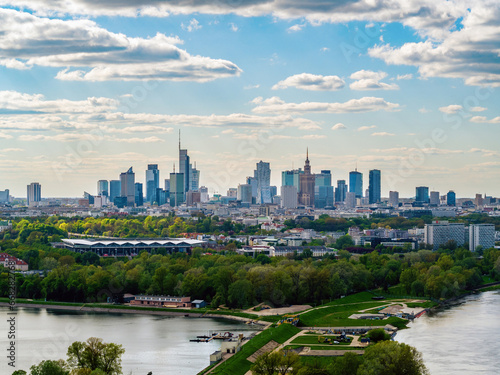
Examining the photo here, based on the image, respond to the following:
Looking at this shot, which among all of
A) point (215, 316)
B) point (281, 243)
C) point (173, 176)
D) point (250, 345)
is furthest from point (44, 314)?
point (173, 176)

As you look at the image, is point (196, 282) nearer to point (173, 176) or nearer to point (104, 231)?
point (104, 231)

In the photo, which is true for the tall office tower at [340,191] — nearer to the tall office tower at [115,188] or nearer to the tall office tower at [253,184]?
the tall office tower at [253,184]

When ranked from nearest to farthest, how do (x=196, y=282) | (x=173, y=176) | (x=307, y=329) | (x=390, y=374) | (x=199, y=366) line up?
(x=390, y=374)
(x=199, y=366)
(x=307, y=329)
(x=196, y=282)
(x=173, y=176)

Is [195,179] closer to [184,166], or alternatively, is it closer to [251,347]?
[184,166]

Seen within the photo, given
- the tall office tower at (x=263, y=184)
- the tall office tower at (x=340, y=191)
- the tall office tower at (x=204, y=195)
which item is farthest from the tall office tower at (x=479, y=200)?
the tall office tower at (x=204, y=195)

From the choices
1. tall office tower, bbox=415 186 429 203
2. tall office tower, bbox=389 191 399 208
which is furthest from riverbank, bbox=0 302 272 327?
tall office tower, bbox=389 191 399 208
